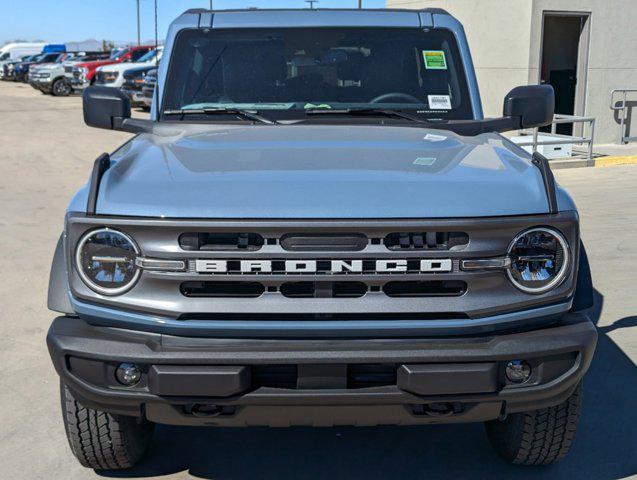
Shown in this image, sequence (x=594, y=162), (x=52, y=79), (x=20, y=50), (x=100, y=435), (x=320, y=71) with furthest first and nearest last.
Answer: (x=20, y=50)
(x=52, y=79)
(x=594, y=162)
(x=320, y=71)
(x=100, y=435)

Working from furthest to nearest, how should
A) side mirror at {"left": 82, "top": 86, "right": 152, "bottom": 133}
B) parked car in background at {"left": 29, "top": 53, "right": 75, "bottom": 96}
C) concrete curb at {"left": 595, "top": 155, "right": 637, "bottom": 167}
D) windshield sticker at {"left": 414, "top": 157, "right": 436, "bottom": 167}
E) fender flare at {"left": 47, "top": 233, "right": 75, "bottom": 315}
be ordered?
parked car in background at {"left": 29, "top": 53, "right": 75, "bottom": 96}
concrete curb at {"left": 595, "top": 155, "right": 637, "bottom": 167}
side mirror at {"left": 82, "top": 86, "right": 152, "bottom": 133}
windshield sticker at {"left": 414, "top": 157, "right": 436, "bottom": 167}
fender flare at {"left": 47, "top": 233, "right": 75, "bottom": 315}

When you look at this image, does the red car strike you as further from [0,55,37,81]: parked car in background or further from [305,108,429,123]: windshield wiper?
[305,108,429,123]: windshield wiper

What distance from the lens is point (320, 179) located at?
9.55 feet

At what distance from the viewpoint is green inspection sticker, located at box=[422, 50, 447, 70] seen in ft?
14.2

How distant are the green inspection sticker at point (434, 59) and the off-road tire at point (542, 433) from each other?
6.24ft

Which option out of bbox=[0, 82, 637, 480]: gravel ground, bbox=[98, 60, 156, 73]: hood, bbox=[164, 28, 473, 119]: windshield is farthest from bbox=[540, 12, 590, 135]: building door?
bbox=[98, 60, 156, 73]: hood

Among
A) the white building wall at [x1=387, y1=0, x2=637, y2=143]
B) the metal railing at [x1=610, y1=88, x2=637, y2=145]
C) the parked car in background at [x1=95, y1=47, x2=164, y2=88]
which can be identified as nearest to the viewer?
the white building wall at [x1=387, y1=0, x2=637, y2=143]

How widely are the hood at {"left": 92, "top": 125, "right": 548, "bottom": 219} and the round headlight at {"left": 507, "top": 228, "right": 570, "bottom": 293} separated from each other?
4.0 inches

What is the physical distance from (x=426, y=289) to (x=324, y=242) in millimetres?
400

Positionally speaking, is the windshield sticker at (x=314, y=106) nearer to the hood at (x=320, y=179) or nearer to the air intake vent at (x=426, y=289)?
the hood at (x=320, y=179)

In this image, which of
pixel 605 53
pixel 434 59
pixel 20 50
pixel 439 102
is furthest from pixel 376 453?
pixel 20 50

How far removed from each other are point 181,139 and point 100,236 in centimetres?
95

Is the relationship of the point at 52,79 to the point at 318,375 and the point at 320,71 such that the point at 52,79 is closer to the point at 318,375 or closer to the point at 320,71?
the point at 320,71

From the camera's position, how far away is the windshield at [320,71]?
420cm
